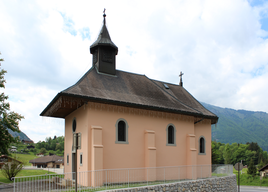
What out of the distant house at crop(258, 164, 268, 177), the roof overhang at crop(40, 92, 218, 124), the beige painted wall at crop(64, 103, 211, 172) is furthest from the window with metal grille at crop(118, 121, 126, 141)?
the distant house at crop(258, 164, 268, 177)

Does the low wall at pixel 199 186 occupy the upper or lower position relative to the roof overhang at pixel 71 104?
lower

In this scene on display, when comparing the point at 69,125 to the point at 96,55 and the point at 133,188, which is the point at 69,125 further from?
the point at 133,188

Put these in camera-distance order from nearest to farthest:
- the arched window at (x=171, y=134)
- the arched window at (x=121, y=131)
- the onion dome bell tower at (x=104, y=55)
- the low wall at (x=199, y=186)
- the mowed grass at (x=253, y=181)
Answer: the low wall at (x=199, y=186), the arched window at (x=121, y=131), the arched window at (x=171, y=134), the onion dome bell tower at (x=104, y=55), the mowed grass at (x=253, y=181)

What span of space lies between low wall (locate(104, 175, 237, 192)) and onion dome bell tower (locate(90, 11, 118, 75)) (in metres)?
9.24

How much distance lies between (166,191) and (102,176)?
12.7 feet

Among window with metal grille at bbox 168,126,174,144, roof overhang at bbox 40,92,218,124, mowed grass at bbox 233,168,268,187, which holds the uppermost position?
roof overhang at bbox 40,92,218,124

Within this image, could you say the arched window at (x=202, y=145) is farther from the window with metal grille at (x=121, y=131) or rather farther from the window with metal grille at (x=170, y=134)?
the window with metal grille at (x=121, y=131)

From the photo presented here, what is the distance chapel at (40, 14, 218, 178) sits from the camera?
1460 cm

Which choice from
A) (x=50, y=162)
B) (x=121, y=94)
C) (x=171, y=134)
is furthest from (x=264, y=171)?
(x=121, y=94)

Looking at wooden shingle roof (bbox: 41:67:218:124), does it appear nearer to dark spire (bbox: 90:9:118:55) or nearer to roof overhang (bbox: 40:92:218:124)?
roof overhang (bbox: 40:92:218:124)

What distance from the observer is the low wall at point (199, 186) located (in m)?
13.1

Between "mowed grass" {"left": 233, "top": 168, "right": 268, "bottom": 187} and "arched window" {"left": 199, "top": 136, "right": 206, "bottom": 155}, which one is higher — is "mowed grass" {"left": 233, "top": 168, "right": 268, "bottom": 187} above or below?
below

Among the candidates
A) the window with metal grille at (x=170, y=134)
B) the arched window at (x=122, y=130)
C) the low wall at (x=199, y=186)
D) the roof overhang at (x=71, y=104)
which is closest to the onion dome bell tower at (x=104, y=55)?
the roof overhang at (x=71, y=104)

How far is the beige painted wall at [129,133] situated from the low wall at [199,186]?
2.32 meters
